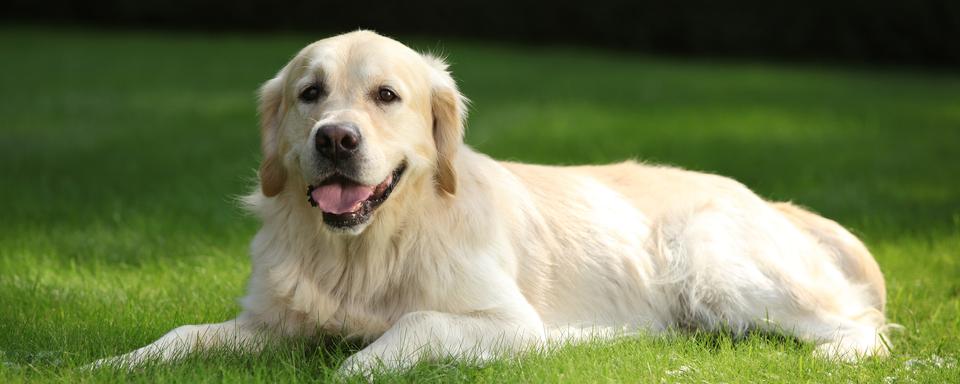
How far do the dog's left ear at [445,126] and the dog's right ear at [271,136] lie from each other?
581 mm

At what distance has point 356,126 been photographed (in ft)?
12.9

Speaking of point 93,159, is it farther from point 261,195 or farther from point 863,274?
point 863,274

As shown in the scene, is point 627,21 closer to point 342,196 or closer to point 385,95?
point 385,95

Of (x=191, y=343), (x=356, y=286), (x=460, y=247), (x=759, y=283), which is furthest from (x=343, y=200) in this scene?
(x=759, y=283)

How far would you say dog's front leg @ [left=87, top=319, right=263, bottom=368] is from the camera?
401 centimetres

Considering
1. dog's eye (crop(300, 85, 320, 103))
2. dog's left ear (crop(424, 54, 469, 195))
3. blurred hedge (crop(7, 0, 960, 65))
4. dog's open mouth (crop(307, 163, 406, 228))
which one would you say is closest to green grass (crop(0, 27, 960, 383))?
dog's open mouth (crop(307, 163, 406, 228))

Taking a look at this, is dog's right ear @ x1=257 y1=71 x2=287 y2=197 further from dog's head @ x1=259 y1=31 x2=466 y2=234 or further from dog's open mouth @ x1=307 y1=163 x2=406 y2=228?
dog's open mouth @ x1=307 y1=163 x2=406 y2=228

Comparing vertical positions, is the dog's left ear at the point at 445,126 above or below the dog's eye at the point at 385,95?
below

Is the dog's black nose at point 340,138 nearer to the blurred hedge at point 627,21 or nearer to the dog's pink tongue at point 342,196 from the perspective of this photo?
the dog's pink tongue at point 342,196

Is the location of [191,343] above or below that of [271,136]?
below

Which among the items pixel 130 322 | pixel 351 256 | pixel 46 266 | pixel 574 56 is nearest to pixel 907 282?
pixel 351 256

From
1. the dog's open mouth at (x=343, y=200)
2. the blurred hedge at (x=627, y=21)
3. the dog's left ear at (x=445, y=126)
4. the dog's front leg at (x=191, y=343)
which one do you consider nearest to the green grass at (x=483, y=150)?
the dog's front leg at (x=191, y=343)

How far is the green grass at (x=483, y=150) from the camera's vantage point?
4223mm

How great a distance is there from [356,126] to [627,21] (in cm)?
2056
